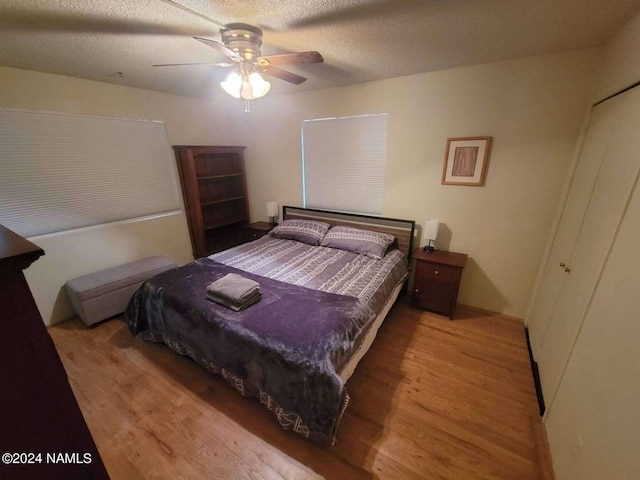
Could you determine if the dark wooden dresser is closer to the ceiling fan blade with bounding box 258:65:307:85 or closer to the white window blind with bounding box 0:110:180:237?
the ceiling fan blade with bounding box 258:65:307:85

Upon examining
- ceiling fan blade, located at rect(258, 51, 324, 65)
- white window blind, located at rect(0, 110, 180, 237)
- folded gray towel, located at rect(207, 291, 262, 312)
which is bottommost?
folded gray towel, located at rect(207, 291, 262, 312)

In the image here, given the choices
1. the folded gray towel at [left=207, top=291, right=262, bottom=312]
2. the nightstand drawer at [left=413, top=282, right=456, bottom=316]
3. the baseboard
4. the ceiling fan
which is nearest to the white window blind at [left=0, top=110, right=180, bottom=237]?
the ceiling fan

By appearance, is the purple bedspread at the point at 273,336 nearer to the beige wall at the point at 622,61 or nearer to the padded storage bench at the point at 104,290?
the padded storage bench at the point at 104,290

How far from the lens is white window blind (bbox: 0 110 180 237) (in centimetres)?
226

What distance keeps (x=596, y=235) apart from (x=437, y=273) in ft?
4.03

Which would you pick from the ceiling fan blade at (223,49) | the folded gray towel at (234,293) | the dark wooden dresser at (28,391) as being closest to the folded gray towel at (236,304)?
the folded gray towel at (234,293)

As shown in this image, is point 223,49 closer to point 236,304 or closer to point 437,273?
point 236,304

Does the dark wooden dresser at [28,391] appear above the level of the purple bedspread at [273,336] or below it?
above

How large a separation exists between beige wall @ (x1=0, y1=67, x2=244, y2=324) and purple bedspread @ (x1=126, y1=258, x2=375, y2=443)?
1049 mm

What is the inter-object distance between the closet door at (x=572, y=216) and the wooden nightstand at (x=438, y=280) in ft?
2.13

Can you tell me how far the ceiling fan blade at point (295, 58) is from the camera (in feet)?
5.06

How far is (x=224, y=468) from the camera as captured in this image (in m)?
1.42

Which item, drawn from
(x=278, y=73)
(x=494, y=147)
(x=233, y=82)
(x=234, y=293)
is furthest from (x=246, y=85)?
(x=494, y=147)

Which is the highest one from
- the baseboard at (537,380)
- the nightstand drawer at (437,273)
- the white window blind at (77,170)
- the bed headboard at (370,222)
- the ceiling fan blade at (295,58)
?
the ceiling fan blade at (295,58)
